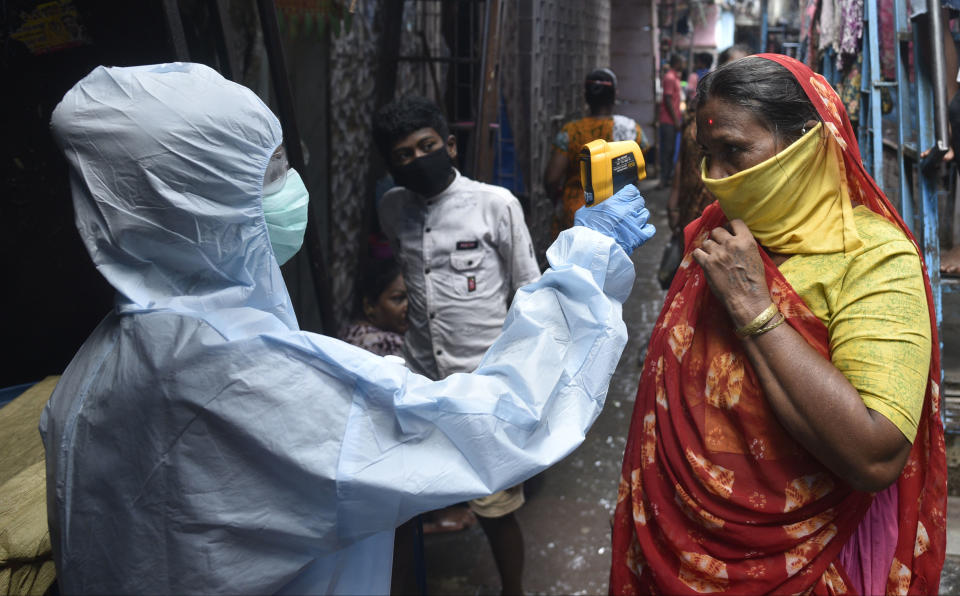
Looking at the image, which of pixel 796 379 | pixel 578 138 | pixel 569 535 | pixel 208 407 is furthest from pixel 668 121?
pixel 208 407

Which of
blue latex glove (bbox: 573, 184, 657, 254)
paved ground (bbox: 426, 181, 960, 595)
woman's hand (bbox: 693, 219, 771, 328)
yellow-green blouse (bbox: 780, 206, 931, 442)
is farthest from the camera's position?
paved ground (bbox: 426, 181, 960, 595)

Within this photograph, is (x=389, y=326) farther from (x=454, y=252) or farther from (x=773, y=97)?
(x=773, y=97)

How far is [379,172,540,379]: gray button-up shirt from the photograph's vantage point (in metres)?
2.80

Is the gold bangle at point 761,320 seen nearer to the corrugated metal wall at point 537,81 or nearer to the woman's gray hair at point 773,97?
the woman's gray hair at point 773,97

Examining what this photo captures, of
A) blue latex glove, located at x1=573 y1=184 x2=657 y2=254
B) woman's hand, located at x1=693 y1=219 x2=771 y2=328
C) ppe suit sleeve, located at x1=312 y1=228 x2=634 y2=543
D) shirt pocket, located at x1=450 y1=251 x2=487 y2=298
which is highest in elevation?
blue latex glove, located at x1=573 y1=184 x2=657 y2=254

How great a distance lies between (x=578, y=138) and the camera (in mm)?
4688

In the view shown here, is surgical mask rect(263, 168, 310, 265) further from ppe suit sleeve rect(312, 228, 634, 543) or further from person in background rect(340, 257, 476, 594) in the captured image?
person in background rect(340, 257, 476, 594)

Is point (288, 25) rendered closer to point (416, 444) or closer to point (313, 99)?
point (313, 99)

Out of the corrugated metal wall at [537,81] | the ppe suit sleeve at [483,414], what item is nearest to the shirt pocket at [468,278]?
the ppe suit sleeve at [483,414]

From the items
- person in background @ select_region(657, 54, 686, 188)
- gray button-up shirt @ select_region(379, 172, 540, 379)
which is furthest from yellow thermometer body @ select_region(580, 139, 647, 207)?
person in background @ select_region(657, 54, 686, 188)

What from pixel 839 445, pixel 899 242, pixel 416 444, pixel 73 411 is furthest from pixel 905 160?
pixel 73 411

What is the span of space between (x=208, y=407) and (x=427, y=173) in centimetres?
175

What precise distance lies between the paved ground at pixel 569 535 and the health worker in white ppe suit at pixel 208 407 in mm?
1987

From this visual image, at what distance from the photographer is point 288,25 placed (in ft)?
10.8
